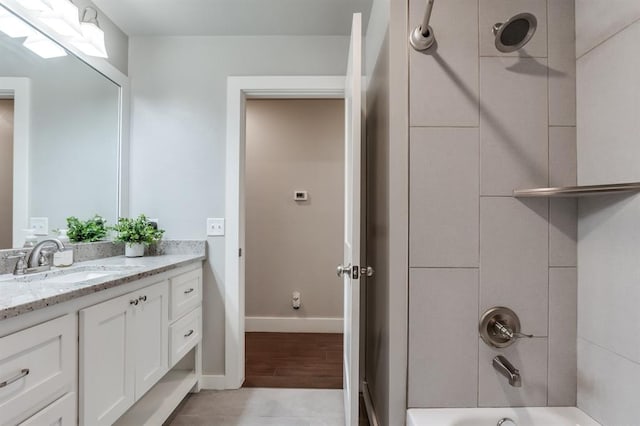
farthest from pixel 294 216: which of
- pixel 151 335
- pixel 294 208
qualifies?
pixel 151 335

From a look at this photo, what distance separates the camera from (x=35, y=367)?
2.78 ft

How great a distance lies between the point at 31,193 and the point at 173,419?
1.41 metres

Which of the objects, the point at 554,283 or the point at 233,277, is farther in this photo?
the point at 233,277

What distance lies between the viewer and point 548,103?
1.15 m

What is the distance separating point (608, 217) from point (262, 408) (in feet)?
6.34

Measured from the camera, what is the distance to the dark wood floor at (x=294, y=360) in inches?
82.8

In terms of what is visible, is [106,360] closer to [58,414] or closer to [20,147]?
[58,414]

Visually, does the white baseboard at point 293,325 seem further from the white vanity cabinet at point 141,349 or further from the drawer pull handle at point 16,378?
the drawer pull handle at point 16,378

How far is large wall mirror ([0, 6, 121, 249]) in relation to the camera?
135 cm

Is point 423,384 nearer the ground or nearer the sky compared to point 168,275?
nearer the ground

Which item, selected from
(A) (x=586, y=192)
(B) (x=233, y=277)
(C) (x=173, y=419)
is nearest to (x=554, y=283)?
(A) (x=586, y=192)

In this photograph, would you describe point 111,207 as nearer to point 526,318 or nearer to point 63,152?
point 63,152

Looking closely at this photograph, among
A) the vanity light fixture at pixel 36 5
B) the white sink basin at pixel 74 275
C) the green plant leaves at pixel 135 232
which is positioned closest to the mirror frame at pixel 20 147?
the white sink basin at pixel 74 275

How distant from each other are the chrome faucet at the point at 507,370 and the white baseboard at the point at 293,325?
2007mm
